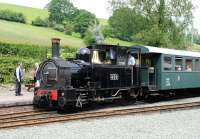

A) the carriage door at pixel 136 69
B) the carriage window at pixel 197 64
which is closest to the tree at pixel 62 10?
the carriage window at pixel 197 64

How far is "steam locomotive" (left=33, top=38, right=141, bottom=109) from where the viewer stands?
53.4 feet

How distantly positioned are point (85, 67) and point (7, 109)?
3634mm

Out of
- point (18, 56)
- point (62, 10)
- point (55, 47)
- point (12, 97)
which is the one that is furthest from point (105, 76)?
point (62, 10)

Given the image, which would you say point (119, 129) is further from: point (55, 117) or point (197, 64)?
point (197, 64)

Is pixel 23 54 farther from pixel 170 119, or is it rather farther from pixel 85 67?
pixel 170 119

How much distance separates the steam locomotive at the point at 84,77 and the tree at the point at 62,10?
5921 cm

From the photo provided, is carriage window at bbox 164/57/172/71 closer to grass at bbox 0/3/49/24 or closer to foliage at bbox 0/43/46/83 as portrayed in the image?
foliage at bbox 0/43/46/83

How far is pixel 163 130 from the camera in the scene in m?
12.2

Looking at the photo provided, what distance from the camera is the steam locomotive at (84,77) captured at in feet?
53.4

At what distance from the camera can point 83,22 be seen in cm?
7031

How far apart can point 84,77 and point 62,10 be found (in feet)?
214

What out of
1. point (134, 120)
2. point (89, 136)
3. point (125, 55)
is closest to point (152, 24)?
point (125, 55)

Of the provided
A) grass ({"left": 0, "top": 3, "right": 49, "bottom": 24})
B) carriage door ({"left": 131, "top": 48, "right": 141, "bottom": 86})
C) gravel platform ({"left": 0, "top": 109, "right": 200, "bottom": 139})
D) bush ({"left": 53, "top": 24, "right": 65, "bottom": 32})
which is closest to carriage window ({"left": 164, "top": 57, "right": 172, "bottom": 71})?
carriage door ({"left": 131, "top": 48, "right": 141, "bottom": 86})

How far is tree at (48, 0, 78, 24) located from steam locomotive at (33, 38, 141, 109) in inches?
2331
